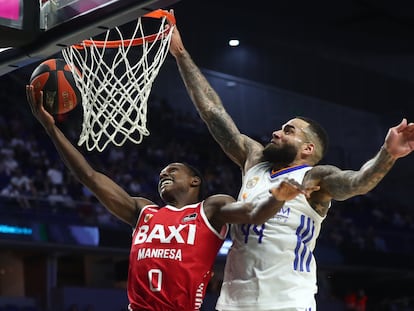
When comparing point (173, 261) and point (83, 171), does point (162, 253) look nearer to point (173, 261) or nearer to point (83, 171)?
point (173, 261)

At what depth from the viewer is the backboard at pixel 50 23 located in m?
3.48

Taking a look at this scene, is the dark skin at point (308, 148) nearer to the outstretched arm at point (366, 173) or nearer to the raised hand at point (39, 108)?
the outstretched arm at point (366, 173)

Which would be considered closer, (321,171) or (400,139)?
(400,139)

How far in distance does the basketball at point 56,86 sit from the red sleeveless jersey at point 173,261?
2.54 ft

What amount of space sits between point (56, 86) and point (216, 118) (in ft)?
2.71

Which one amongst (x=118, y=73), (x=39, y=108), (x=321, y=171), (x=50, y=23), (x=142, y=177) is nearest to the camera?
(x=321, y=171)

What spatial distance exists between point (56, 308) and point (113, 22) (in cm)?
737

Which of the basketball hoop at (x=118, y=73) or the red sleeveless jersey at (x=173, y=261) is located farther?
the basketball hoop at (x=118, y=73)

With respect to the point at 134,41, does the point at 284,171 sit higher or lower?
lower

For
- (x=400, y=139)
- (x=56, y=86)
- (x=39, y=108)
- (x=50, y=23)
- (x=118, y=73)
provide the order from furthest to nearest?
(x=118, y=73) < (x=56, y=86) < (x=39, y=108) < (x=50, y=23) < (x=400, y=139)

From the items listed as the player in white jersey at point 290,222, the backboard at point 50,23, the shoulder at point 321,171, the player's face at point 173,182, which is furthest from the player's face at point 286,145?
the backboard at point 50,23

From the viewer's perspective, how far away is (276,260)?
11.8 feet

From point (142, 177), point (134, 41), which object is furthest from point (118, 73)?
point (142, 177)

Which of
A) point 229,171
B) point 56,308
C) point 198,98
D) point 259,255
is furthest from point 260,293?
point 229,171
